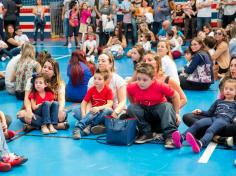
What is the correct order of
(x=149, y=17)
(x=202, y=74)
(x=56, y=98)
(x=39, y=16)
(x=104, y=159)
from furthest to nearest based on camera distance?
(x=39, y=16), (x=149, y=17), (x=202, y=74), (x=56, y=98), (x=104, y=159)

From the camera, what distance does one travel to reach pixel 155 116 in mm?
5422

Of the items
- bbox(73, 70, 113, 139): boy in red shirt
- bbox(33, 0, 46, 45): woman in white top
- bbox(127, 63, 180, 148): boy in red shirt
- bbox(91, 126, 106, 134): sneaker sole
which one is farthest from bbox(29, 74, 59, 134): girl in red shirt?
bbox(33, 0, 46, 45): woman in white top

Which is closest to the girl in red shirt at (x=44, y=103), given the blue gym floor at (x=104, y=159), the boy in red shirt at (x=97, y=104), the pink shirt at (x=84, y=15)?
the blue gym floor at (x=104, y=159)

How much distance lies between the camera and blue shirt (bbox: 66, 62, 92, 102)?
7.47 metres

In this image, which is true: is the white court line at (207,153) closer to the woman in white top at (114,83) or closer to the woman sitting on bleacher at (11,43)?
the woman in white top at (114,83)

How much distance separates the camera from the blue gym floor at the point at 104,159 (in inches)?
177

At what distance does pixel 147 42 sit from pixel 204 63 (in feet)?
15.3

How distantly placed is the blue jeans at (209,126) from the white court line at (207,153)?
77mm

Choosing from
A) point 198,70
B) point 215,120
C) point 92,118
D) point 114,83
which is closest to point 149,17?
point 198,70

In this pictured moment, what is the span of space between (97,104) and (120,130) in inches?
33.7

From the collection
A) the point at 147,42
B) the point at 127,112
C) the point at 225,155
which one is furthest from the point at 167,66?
the point at 147,42

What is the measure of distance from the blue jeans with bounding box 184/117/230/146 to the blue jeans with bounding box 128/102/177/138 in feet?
0.79

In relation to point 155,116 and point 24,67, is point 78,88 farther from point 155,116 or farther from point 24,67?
point 155,116

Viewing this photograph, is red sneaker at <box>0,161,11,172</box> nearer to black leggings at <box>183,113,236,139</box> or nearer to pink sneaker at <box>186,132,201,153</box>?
pink sneaker at <box>186,132,201,153</box>
